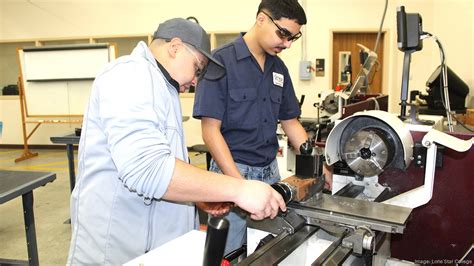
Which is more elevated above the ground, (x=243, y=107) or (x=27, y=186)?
A: (x=243, y=107)

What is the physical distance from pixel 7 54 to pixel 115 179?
6.40 metres

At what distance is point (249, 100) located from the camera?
155 centimetres

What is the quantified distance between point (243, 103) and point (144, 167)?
0.79 metres

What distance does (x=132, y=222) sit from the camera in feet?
3.22

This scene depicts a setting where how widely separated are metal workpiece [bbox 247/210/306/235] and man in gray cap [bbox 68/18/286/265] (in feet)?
0.30

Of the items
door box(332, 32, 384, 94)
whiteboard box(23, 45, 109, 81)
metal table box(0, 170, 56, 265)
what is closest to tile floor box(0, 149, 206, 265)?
metal table box(0, 170, 56, 265)

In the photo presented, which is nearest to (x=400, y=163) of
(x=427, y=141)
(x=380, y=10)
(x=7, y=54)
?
(x=427, y=141)

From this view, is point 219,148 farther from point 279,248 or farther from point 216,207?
point 279,248

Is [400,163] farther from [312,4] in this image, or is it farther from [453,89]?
[312,4]

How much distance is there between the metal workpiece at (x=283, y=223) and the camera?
3.29ft

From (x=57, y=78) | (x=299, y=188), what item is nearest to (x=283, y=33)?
(x=299, y=188)

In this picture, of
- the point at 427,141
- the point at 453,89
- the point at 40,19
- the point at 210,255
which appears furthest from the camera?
the point at 40,19

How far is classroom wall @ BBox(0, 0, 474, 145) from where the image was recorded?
5055mm

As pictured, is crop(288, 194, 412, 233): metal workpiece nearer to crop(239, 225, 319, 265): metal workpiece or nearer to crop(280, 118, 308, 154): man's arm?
crop(239, 225, 319, 265): metal workpiece
